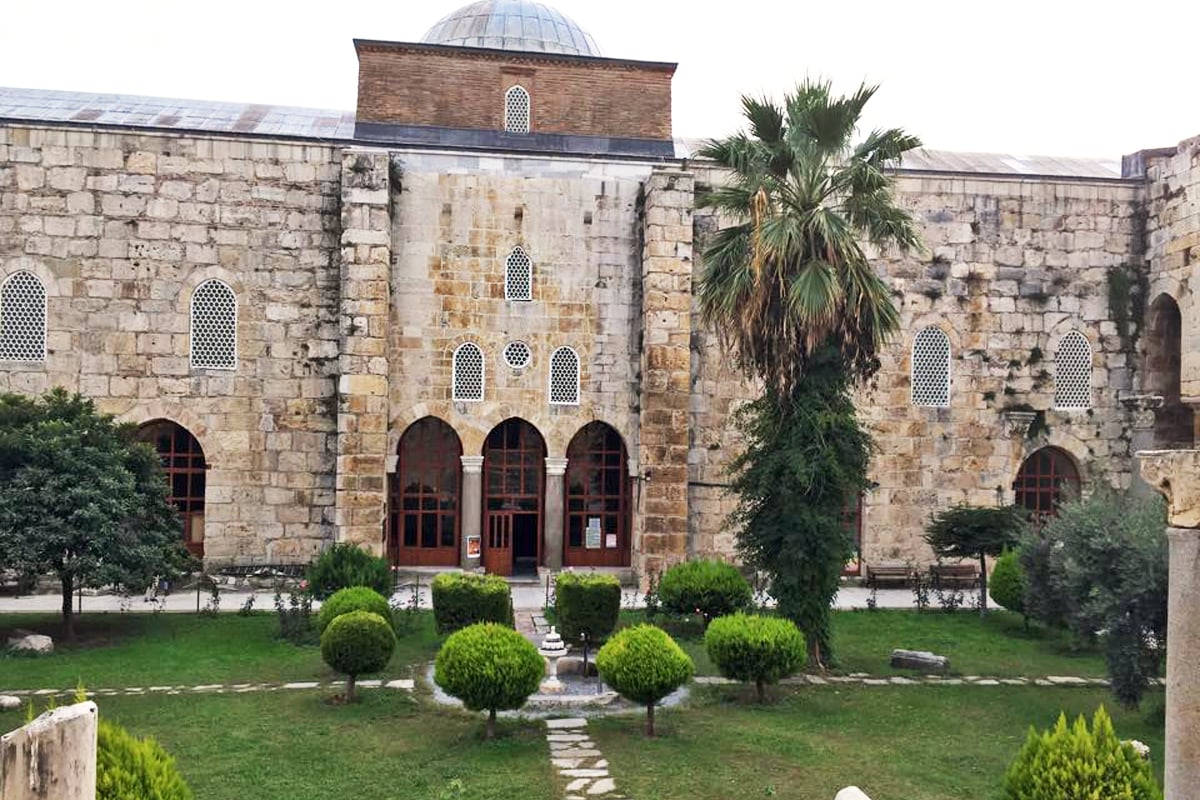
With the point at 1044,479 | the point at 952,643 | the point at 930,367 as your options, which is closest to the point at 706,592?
the point at 952,643

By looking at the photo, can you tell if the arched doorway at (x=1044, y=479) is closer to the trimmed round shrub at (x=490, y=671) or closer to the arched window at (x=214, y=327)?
the trimmed round shrub at (x=490, y=671)

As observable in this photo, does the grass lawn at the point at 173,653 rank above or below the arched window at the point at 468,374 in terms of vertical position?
below

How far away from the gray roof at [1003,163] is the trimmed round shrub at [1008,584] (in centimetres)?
978

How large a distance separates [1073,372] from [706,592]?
11.0m

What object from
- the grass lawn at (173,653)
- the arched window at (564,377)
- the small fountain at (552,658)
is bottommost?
the grass lawn at (173,653)

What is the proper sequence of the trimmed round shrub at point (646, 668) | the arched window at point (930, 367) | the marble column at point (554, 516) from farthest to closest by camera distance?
1. the arched window at point (930, 367)
2. the marble column at point (554, 516)
3. the trimmed round shrub at point (646, 668)

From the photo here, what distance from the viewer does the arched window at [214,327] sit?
62.1ft

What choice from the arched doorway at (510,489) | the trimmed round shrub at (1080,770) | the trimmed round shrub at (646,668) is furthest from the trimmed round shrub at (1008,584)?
the trimmed round shrub at (1080,770)

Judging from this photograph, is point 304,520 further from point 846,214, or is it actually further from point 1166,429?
point 1166,429

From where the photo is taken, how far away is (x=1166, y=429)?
2125cm

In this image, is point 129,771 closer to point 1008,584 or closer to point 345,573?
point 345,573

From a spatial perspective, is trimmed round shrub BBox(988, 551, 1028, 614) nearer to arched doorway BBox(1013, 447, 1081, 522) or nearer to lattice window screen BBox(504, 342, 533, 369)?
arched doorway BBox(1013, 447, 1081, 522)

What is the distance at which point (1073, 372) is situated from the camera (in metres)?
21.3

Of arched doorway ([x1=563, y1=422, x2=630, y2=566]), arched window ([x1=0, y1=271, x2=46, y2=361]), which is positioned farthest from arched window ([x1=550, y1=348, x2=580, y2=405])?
arched window ([x1=0, y1=271, x2=46, y2=361])
